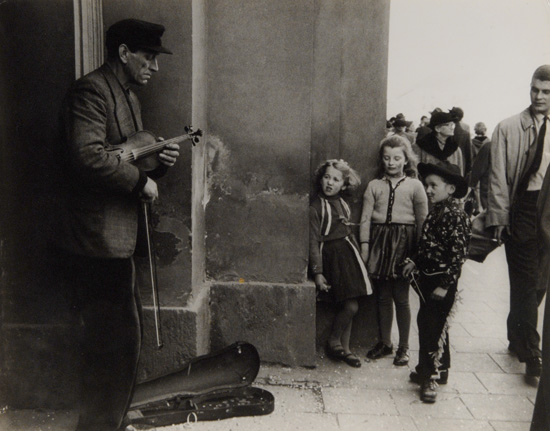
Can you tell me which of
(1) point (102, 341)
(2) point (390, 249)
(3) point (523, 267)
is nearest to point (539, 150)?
(3) point (523, 267)

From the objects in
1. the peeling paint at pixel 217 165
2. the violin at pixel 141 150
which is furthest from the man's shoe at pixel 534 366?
the violin at pixel 141 150

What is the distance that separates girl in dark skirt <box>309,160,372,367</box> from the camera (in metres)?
4.42

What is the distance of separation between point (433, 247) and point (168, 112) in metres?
1.87

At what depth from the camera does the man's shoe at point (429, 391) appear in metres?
3.82

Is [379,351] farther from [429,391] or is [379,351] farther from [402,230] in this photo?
[402,230]

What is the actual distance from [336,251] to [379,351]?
0.85 meters

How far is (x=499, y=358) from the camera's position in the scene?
4652 millimetres

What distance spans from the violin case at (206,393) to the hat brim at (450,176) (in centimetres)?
161

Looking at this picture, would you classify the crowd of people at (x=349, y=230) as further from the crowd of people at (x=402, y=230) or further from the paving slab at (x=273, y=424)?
the paving slab at (x=273, y=424)

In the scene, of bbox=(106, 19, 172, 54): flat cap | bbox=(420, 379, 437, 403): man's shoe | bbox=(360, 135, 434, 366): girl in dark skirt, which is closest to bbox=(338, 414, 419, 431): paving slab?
→ bbox=(420, 379, 437, 403): man's shoe

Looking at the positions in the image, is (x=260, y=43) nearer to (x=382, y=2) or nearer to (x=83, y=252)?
(x=382, y=2)

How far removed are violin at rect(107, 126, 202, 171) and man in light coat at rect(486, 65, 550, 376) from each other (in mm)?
2520

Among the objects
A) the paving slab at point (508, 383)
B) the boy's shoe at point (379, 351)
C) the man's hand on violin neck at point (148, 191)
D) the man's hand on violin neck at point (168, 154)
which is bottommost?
the paving slab at point (508, 383)

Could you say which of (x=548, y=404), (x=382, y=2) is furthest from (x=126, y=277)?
(x=382, y=2)
